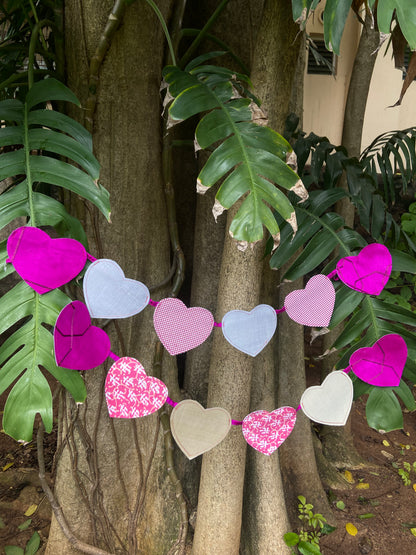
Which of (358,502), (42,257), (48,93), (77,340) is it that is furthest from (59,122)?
(358,502)

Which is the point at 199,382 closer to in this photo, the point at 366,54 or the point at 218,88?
the point at 218,88

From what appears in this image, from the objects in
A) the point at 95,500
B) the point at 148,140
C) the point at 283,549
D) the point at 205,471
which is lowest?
the point at 283,549

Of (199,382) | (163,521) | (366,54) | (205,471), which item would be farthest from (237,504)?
(366,54)

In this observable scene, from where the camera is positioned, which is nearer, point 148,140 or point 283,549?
point 148,140

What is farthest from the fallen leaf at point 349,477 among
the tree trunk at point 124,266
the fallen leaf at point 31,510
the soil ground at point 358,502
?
the fallen leaf at point 31,510

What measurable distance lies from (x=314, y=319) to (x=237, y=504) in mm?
793

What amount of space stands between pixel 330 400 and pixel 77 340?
0.65m

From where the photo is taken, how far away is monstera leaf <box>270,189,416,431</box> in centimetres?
124

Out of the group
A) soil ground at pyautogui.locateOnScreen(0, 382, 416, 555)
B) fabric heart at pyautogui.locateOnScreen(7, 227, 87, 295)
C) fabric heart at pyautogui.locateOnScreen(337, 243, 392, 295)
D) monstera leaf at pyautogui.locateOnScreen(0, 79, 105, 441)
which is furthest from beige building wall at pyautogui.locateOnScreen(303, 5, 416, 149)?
fabric heart at pyautogui.locateOnScreen(7, 227, 87, 295)

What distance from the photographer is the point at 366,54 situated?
2521mm

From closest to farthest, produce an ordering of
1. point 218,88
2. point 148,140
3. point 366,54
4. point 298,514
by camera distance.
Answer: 1. point 218,88
2. point 148,140
3. point 298,514
4. point 366,54

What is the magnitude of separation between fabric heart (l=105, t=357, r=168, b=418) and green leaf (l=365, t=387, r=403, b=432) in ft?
1.74

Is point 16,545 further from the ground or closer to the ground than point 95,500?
closer to the ground

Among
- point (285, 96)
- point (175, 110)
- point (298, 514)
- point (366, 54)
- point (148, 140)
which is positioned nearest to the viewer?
point (175, 110)
